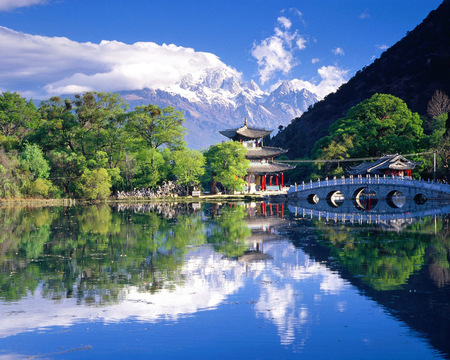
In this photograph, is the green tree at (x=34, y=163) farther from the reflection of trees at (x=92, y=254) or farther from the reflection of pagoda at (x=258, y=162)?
the reflection of pagoda at (x=258, y=162)

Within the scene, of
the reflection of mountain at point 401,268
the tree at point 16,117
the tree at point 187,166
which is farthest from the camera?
→ the tree at point 16,117

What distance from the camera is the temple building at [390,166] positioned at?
6350 centimetres

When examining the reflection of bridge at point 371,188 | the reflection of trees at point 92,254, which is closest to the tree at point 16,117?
the reflection of trees at point 92,254

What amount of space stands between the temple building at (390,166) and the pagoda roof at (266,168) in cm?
1580

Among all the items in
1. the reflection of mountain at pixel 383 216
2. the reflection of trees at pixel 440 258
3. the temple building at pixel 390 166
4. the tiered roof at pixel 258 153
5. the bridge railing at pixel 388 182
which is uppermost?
the tiered roof at pixel 258 153

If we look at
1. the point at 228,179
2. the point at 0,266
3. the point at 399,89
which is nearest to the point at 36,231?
the point at 0,266

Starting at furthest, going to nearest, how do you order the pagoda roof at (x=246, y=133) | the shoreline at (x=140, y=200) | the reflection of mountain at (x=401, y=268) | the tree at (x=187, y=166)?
the pagoda roof at (x=246, y=133), the tree at (x=187, y=166), the shoreline at (x=140, y=200), the reflection of mountain at (x=401, y=268)

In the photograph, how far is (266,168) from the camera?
3132 inches

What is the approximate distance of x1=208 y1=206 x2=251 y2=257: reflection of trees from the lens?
85.5 ft

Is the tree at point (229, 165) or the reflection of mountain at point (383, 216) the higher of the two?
the tree at point (229, 165)

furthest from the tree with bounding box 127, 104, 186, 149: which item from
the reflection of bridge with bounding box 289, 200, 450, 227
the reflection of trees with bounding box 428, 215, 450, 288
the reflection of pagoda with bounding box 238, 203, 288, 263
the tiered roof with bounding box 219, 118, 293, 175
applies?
the reflection of trees with bounding box 428, 215, 450, 288

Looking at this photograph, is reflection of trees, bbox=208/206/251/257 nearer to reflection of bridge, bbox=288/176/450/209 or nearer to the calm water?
the calm water

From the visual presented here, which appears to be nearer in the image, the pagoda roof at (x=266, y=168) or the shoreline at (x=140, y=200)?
the shoreline at (x=140, y=200)

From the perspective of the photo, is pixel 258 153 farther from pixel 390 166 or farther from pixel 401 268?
pixel 401 268
